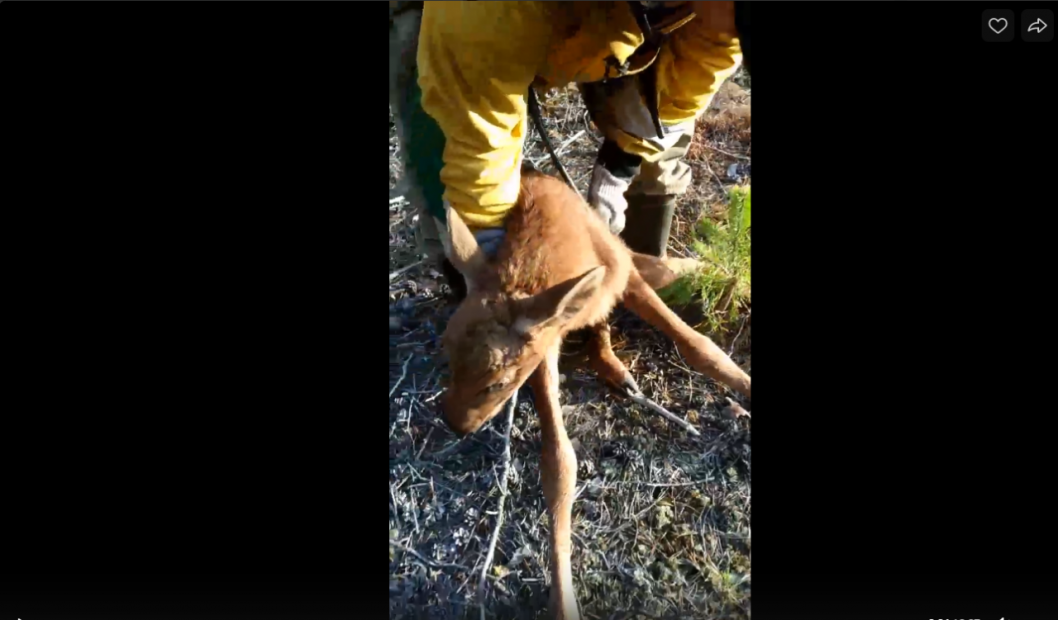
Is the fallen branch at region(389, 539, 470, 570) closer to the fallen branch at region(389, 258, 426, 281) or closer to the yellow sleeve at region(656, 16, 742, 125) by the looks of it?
the fallen branch at region(389, 258, 426, 281)

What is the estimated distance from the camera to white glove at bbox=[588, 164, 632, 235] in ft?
9.46

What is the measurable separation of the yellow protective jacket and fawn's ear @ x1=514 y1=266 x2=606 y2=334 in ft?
0.88

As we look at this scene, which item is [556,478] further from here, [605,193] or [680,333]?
[605,193]

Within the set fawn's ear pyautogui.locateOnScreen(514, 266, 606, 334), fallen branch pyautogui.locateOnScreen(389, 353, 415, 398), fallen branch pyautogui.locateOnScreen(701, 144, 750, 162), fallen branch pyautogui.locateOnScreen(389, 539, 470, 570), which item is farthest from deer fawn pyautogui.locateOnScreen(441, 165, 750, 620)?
fallen branch pyautogui.locateOnScreen(701, 144, 750, 162)

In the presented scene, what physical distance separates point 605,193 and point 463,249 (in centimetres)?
62

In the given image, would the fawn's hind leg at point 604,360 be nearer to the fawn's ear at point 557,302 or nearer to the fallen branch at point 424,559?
the fawn's ear at point 557,302

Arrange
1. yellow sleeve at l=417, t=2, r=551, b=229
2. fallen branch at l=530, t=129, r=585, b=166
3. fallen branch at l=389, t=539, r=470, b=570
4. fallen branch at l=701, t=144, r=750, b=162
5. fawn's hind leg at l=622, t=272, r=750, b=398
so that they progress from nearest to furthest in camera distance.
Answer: yellow sleeve at l=417, t=2, r=551, b=229
fallen branch at l=389, t=539, r=470, b=570
fallen branch at l=701, t=144, r=750, b=162
fawn's hind leg at l=622, t=272, r=750, b=398
fallen branch at l=530, t=129, r=585, b=166

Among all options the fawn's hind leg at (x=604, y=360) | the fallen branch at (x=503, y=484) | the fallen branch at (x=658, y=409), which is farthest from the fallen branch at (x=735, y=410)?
the fallen branch at (x=503, y=484)

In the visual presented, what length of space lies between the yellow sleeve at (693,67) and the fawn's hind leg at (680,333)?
55 cm

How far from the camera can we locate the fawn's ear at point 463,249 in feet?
8.09

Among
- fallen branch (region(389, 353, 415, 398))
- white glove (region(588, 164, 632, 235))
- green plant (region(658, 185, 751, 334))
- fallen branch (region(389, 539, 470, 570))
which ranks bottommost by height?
fallen branch (region(389, 539, 470, 570))

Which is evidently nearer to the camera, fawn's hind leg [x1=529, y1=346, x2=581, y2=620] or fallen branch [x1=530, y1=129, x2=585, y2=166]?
fawn's hind leg [x1=529, y1=346, x2=581, y2=620]

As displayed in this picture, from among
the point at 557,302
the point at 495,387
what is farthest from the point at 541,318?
the point at 495,387

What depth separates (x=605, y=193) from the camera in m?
2.89
